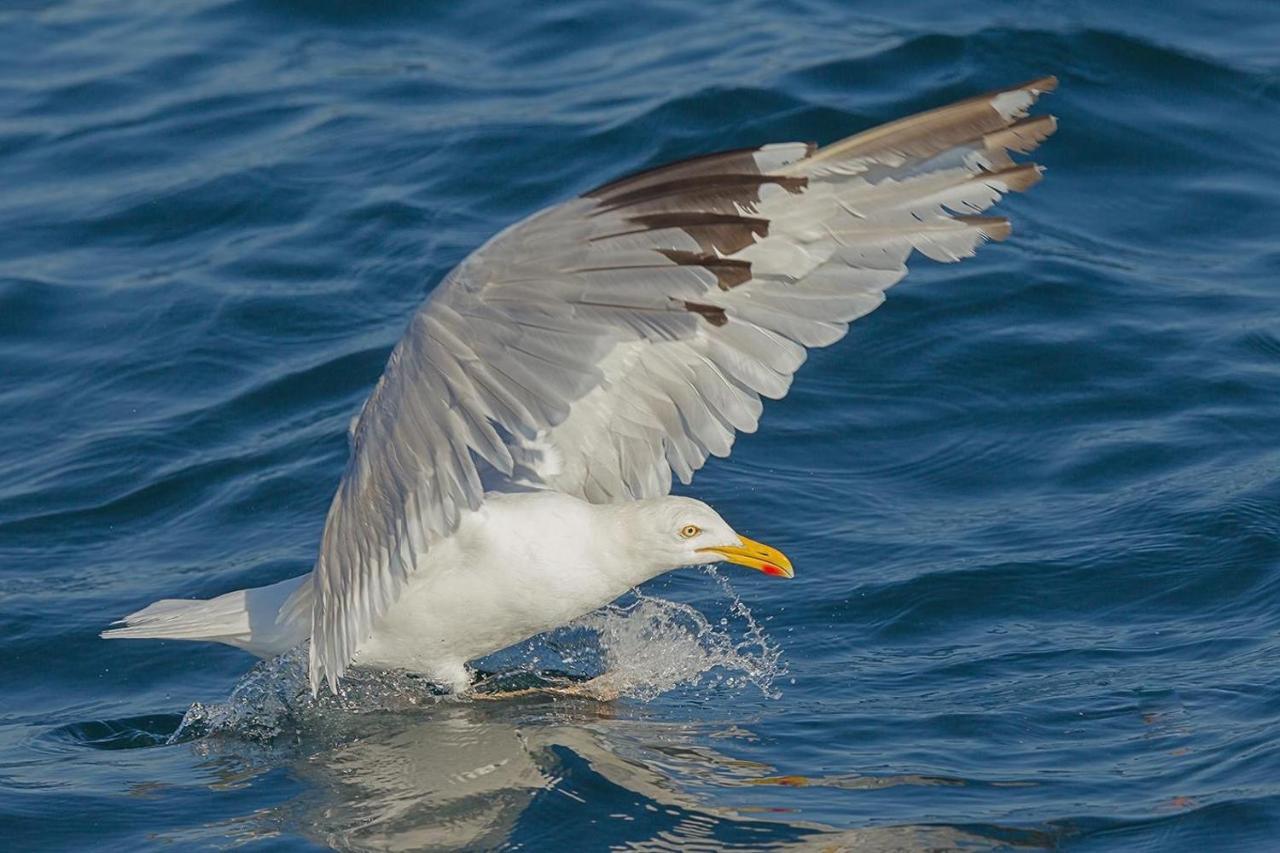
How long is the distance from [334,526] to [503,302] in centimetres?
111

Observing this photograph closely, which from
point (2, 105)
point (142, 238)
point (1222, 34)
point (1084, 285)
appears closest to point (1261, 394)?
point (1084, 285)

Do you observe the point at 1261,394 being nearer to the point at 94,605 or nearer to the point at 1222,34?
the point at 1222,34

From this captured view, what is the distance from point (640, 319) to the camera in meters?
5.28

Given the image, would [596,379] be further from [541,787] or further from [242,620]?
[242,620]

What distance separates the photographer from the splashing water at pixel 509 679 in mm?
6840

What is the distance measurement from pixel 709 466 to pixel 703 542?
246 cm

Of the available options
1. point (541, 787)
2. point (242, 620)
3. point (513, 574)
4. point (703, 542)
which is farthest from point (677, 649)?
point (242, 620)

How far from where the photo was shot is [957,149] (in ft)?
19.4

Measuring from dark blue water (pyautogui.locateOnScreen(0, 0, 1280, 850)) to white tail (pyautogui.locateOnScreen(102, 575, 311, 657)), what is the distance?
0.78ft

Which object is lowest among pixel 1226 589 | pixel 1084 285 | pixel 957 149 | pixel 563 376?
pixel 1226 589

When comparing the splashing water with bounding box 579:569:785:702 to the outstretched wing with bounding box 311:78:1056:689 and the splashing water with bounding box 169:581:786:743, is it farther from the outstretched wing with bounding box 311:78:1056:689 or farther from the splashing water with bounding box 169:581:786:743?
the outstretched wing with bounding box 311:78:1056:689

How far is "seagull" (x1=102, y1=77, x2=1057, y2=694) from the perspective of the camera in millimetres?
5309

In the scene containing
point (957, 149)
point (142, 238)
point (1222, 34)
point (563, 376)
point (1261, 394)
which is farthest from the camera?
point (1222, 34)

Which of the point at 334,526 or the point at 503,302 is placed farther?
the point at 334,526
